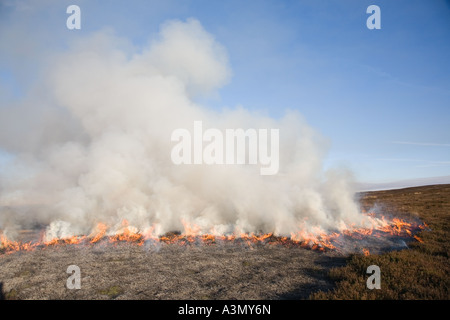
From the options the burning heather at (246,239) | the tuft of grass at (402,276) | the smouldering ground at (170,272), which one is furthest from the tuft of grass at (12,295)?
the tuft of grass at (402,276)

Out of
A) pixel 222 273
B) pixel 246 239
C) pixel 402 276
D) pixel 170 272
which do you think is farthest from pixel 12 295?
pixel 402 276

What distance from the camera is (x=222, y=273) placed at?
14.3 m

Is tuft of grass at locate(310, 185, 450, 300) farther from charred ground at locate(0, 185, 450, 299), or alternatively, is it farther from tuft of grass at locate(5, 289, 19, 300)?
tuft of grass at locate(5, 289, 19, 300)

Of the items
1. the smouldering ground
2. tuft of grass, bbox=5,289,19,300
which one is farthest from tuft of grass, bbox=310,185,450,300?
tuft of grass, bbox=5,289,19,300

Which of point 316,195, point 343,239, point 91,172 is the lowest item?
point 343,239

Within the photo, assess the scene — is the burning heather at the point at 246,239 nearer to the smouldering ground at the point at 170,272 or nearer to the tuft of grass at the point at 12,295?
the smouldering ground at the point at 170,272

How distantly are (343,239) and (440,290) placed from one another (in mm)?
12289

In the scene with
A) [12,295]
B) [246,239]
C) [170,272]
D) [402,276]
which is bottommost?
[246,239]

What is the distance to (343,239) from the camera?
22.4 meters

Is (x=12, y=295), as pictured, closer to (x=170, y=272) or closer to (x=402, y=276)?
(x=170, y=272)

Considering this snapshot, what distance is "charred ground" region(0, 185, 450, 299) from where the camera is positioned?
1120cm

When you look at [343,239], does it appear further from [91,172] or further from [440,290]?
[91,172]

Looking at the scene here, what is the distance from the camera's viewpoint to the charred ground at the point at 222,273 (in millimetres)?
11203
